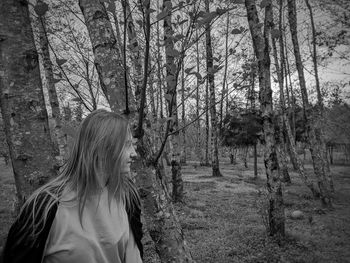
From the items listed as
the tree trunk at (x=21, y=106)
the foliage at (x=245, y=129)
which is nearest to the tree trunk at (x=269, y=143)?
the tree trunk at (x=21, y=106)

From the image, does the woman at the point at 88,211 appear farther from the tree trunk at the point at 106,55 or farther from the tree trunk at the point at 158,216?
the tree trunk at the point at 106,55

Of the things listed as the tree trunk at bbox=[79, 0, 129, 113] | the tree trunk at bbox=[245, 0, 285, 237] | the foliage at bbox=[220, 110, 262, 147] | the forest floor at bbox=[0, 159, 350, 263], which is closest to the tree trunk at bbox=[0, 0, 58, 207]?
the tree trunk at bbox=[79, 0, 129, 113]

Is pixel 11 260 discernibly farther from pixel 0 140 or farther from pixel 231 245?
pixel 0 140

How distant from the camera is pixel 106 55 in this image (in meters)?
2.74

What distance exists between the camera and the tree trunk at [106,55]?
271 centimetres

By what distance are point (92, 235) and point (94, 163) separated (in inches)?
18.1

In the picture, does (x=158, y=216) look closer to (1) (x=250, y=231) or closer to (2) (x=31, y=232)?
(2) (x=31, y=232)

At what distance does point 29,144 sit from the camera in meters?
2.02

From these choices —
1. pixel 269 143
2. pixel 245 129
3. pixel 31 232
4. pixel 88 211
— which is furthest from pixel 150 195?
pixel 245 129

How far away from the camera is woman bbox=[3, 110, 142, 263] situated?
5.13 ft

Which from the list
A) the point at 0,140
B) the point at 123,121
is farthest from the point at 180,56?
the point at 0,140

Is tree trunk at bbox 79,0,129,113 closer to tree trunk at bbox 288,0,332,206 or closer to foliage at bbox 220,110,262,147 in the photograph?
tree trunk at bbox 288,0,332,206

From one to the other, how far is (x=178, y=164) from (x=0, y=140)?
3168 centimetres

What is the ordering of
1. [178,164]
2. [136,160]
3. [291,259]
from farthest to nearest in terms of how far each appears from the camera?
[178,164]
[291,259]
[136,160]
